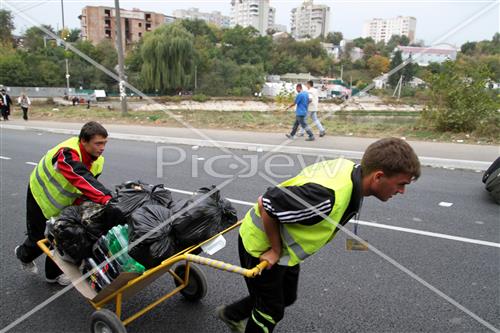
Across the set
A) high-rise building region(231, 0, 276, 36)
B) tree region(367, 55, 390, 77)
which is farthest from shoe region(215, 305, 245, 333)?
high-rise building region(231, 0, 276, 36)

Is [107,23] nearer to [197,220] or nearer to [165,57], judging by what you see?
[165,57]

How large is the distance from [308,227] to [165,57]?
168ft

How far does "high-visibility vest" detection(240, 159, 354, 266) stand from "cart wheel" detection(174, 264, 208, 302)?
1009mm

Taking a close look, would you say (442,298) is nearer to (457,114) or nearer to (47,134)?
(457,114)

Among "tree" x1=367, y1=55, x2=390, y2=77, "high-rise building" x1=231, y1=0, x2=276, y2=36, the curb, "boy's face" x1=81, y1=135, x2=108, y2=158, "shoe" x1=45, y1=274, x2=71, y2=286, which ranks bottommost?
"shoe" x1=45, y1=274, x2=71, y2=286

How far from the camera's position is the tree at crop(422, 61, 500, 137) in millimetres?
11523

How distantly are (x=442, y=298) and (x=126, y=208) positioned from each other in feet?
9.02

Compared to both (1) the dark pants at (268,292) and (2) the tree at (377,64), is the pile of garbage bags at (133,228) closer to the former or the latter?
(1) the dark pants at (268,292)

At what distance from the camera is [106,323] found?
2566mm

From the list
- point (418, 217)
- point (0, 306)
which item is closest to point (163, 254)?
point (0, 306)

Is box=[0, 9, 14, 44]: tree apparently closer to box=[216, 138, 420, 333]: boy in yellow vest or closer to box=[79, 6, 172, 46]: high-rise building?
box=[79, 6, 172, 46]: high-rise building

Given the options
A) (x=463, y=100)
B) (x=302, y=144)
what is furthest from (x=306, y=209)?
(x=463, y=100)

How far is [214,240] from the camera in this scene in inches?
104

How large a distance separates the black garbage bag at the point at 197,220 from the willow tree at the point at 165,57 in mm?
49645
